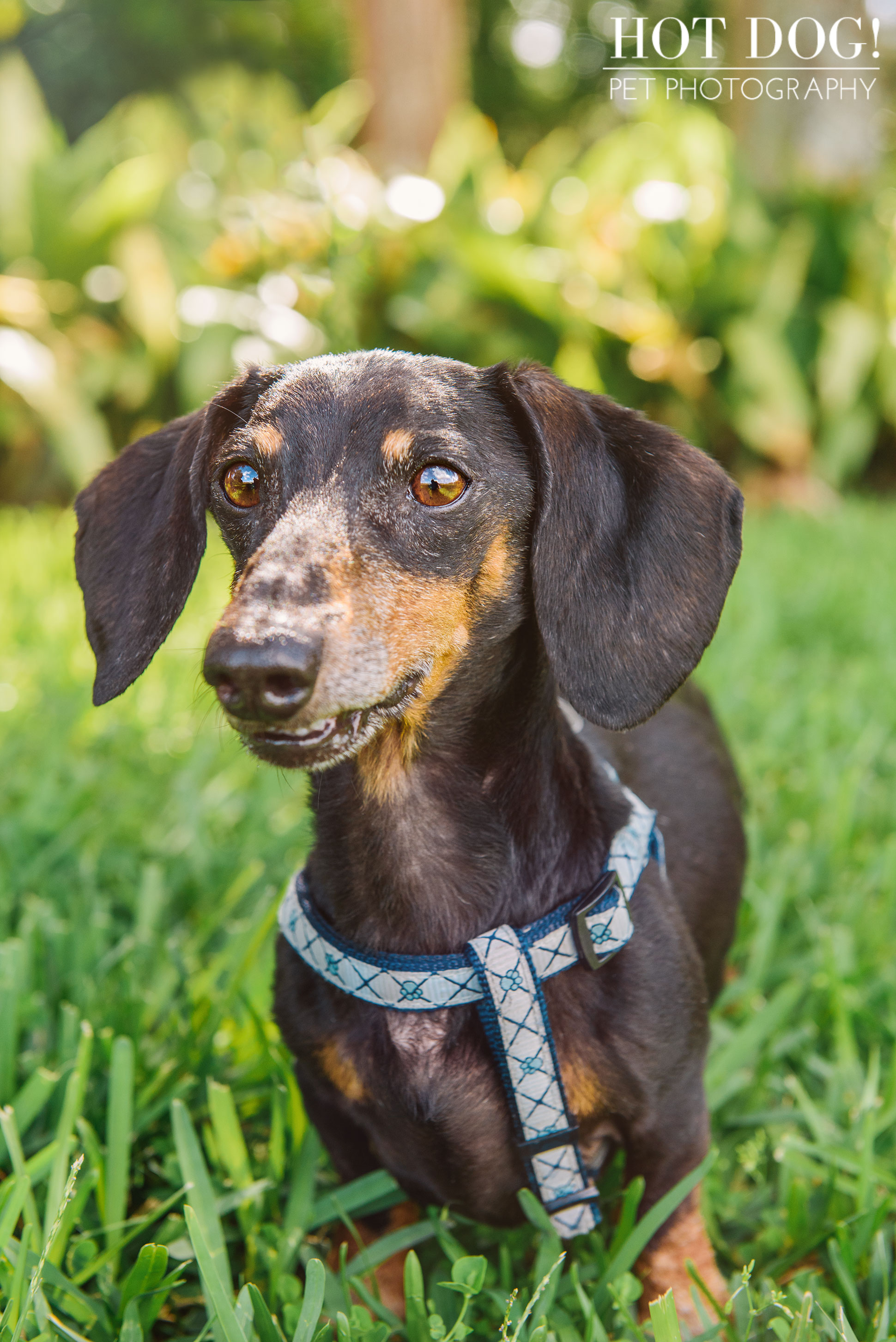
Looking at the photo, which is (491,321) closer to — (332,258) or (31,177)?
(31,177)

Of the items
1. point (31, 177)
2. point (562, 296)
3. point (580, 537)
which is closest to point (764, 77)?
point (562, 296)

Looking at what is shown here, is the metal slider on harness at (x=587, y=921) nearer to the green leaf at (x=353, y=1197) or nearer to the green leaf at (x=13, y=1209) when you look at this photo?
the green leaf at (x=353, y=1197)

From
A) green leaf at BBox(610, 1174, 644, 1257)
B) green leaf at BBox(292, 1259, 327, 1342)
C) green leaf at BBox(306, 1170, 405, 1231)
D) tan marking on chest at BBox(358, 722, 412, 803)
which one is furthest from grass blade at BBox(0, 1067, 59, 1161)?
green leaf at BBox(610, 1174, 644, 1257)

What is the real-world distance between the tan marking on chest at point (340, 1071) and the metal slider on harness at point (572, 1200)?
13.0 inches

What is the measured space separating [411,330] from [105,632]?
16.9ft

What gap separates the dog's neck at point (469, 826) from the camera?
62.5 inches

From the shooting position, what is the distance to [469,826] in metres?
1.61

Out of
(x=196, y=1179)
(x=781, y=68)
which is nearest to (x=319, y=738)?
(x=196, y=1179)

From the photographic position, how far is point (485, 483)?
1.54 meters

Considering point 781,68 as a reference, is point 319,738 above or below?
below

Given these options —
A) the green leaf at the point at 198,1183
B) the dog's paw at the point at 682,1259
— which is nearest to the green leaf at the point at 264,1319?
the green leaf at the point at 198,1183

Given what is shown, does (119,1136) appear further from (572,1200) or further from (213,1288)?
(572,1200)

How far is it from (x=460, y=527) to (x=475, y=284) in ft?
17.8

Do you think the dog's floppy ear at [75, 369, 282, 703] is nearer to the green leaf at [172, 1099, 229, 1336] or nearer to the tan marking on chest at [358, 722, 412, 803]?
the tan marking on chest at [358, 722, 412, 803]
